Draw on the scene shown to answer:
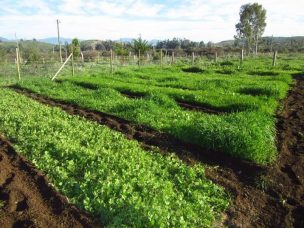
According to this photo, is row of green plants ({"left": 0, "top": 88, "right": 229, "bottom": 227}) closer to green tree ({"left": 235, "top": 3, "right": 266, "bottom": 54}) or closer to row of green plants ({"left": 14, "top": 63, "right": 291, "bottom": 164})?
row of green plants ({"left": 14, "top": 63, "right": 291, "bottom": 164})

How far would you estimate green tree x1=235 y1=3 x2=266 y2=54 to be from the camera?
7194cm

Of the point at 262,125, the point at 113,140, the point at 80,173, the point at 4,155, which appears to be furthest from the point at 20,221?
the point at 262,125

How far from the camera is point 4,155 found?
26.3ft

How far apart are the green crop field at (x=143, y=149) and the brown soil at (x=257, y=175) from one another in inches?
9.2

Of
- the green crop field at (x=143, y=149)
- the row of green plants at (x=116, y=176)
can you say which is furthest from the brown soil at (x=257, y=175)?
the row of green plants at (x=116, y=176)

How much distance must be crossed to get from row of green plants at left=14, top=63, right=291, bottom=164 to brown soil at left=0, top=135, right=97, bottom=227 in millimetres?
3951

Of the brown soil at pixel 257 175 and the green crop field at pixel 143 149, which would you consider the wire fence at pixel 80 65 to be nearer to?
the green crop field at pixel 143 149

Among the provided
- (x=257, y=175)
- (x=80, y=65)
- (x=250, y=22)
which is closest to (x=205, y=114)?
(x=257, y=175)

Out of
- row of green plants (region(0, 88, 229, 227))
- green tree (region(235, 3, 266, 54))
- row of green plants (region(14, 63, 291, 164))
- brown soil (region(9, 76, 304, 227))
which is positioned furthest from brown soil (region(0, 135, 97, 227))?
green tree (region(235, 3, 266, 54))

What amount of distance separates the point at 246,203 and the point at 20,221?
3533 millimetres

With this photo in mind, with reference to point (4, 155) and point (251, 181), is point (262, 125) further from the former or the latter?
point (4, 155)

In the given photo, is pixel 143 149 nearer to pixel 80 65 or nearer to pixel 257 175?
pixel 257 175

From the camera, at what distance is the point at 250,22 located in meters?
73.2

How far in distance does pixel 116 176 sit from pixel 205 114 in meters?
6.06
